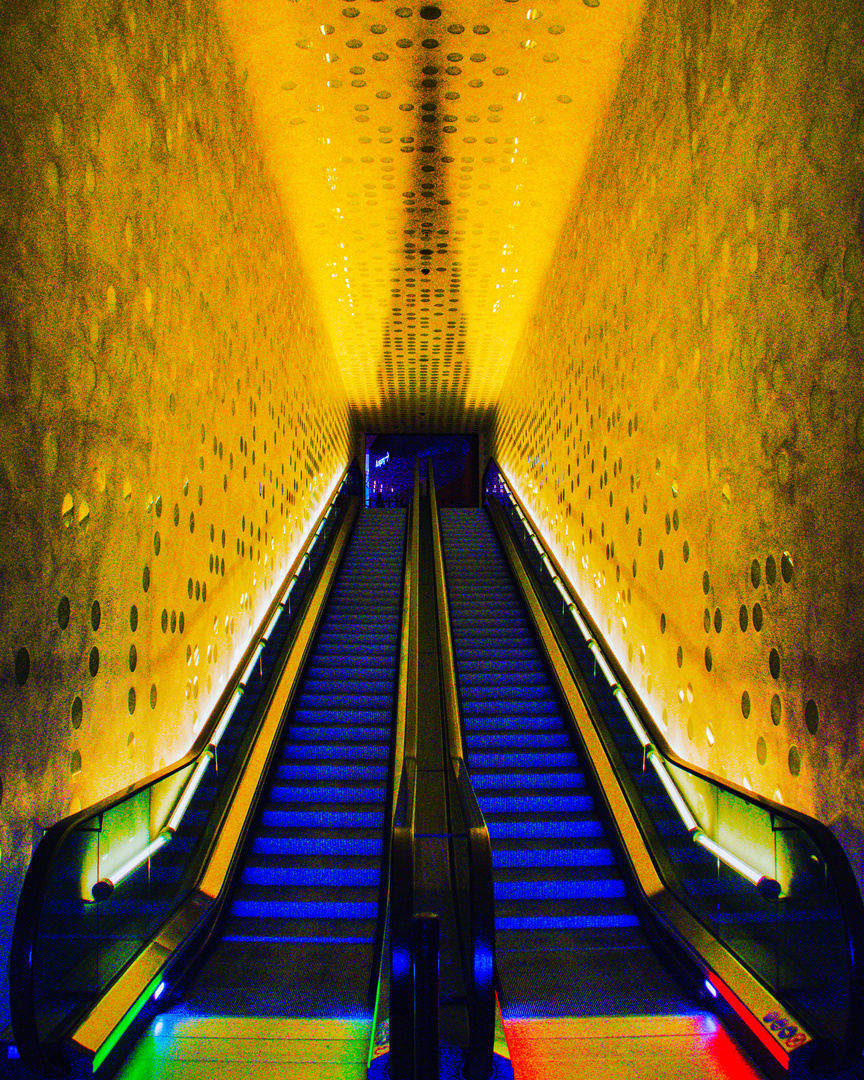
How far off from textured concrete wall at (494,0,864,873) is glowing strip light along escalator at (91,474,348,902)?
2.54 meters

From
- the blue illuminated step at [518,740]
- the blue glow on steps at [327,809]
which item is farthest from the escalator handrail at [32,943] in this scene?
the blue illuminated step at [518,740]

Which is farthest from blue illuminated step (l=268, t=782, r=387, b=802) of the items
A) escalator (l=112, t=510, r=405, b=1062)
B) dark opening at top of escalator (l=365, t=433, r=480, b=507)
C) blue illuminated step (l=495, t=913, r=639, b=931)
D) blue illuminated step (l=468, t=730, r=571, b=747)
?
dark opening at top of escalator (l=365, t=433, r=480, b=507)

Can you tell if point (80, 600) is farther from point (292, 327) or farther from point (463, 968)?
point (292, 327)

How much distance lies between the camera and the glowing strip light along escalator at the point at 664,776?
2703 mm

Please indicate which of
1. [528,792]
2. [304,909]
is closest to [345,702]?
[528,792]

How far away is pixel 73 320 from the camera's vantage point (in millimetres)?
2740

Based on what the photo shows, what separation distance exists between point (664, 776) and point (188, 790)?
96.3 inches

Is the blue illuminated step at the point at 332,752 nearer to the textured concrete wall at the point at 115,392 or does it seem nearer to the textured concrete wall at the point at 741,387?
the textured concrete wall at the point at 115,392

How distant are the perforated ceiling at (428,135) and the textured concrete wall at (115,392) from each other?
0.52 meters

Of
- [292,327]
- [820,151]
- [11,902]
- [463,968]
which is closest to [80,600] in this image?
[11,902]

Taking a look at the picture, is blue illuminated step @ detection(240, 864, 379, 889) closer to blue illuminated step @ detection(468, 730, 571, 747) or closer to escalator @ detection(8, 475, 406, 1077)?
escalator @ detection(8, 475, 406, 1077)

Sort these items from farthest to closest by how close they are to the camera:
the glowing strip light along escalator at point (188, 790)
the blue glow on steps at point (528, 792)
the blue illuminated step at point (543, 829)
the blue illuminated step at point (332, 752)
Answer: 1. the blue illuminated step at point (332, 752)
2. the blue illuminated step at point (543, 829)
3. the blue glow on steps at point (528, 792)
4. the glowing strip light along escalator at point (188, 790)

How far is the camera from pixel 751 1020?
2613mm

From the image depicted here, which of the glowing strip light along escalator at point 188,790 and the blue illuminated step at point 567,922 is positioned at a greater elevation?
the glowing strip light along escalator at point 188,790
